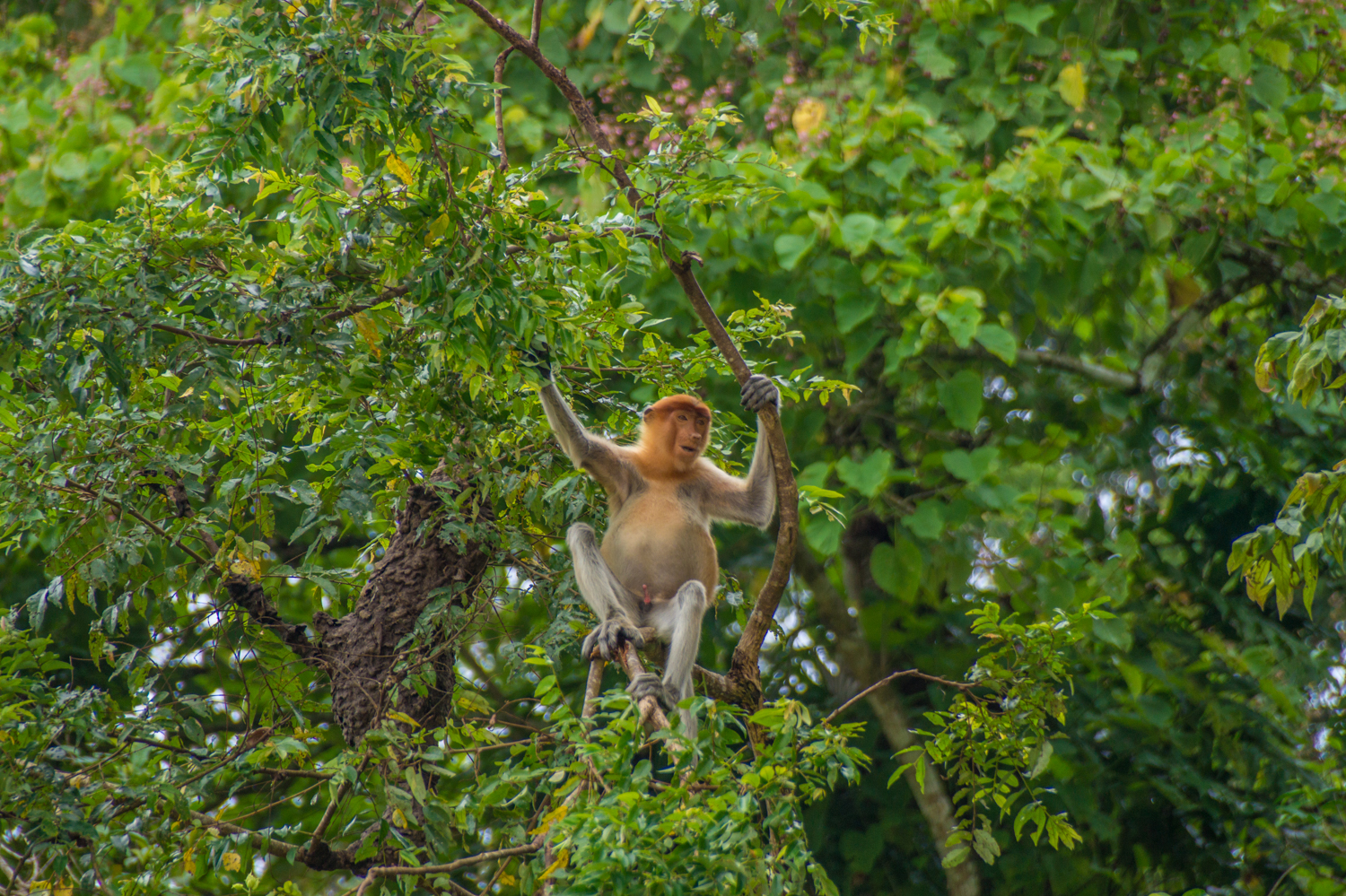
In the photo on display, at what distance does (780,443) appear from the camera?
3.79 meters

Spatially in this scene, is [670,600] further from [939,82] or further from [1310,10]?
[1310,10]

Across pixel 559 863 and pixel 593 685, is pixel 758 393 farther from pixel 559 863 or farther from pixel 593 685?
pixel 559 863

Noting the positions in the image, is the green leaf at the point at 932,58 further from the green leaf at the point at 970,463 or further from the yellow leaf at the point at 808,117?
the green leaf at the point at 970,463

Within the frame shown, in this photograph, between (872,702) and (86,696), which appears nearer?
(86,696)

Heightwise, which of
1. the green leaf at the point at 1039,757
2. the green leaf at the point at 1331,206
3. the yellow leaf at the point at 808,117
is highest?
the green leaf at the point at 1331,206

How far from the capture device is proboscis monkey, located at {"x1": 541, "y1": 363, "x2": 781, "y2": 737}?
4.74m

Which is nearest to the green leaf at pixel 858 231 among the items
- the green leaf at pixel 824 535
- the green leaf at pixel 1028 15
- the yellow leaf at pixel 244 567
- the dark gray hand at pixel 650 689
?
the green leaf at pixel 824 535

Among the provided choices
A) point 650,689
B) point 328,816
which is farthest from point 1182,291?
point 328,816

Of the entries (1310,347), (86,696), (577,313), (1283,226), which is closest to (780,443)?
(577,313)

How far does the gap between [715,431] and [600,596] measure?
1064 millimetres

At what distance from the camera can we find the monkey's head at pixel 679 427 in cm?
498

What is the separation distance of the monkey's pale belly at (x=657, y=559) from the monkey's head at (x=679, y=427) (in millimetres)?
314

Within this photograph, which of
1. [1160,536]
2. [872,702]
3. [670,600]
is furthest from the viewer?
[1160,536]

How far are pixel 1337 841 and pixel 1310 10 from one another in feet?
16.6
